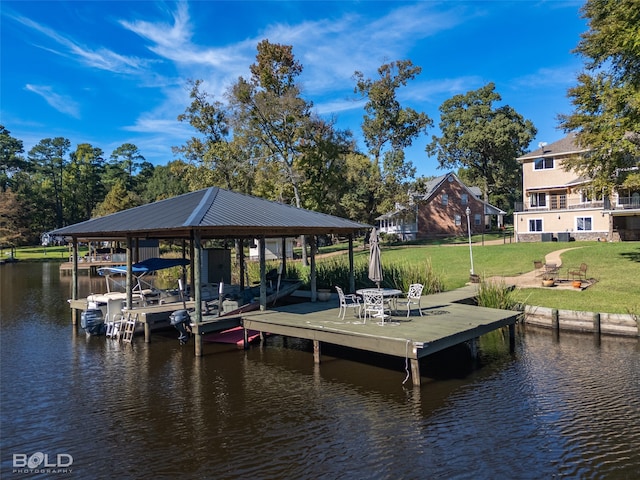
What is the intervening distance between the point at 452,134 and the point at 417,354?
54658mm

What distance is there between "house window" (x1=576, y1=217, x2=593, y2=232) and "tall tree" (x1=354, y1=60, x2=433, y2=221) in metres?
14.2

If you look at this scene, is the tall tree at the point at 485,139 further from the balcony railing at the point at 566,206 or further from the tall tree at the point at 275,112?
the tall tree at the point at 275,112

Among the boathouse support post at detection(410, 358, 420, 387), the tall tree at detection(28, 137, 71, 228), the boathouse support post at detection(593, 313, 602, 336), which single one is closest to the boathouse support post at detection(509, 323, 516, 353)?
the boathouse support post at detection(593, 313, 602, 336)

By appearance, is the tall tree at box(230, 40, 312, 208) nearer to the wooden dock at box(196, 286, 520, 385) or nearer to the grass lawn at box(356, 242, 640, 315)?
the grass lawn at box(356, 242, 640, 315)

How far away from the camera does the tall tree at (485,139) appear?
2178 inches

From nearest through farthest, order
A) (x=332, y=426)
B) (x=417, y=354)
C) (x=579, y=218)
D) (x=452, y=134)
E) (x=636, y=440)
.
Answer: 1. (x=636, y=440)
2. (x=332, y=426)
3. (x=417, y=354)
4. (x=579, y=218)
5. (x=452, y=134)

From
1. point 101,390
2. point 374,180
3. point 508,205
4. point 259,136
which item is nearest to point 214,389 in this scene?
point 101,390

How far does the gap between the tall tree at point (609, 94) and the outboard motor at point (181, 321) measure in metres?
19.4

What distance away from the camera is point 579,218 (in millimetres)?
37812

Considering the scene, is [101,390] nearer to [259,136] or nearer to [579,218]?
[259,136]

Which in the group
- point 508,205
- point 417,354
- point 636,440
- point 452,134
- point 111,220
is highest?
point 452,134

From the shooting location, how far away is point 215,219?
13.1 meters

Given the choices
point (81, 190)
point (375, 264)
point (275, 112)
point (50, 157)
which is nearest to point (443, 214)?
point (275, 112)

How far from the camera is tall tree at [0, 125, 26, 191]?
80.2 meters
